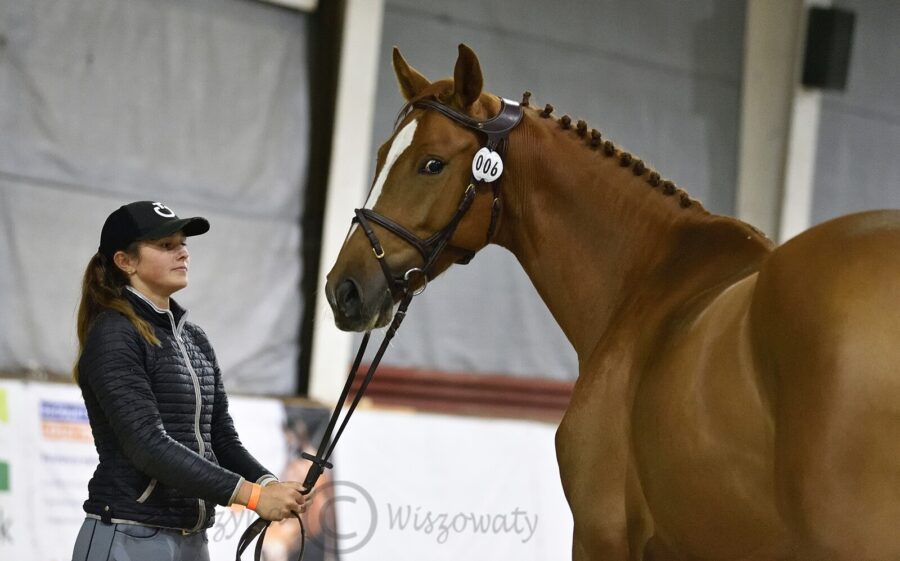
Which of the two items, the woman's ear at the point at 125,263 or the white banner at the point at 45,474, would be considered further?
the white banner at the point at 45,474

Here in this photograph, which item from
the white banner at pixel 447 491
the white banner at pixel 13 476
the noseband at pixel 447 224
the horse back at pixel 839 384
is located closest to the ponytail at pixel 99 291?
the noseband at pixel 447 224

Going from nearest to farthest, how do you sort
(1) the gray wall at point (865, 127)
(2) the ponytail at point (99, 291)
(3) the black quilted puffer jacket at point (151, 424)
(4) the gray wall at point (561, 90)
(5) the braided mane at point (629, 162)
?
(3) the black quilted puffer jacket at point (151, 424), (2) the ponytail at point (99, 291), (5) the braided mane at point (629, 162), (4) the gray wall at point (561, 90), (1) the gray wall at point (865, 127)

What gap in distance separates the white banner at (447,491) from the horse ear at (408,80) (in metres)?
2.53

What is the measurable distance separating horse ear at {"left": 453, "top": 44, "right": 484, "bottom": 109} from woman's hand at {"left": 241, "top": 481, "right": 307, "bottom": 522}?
3.58 feet

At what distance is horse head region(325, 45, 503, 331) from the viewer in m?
2.50

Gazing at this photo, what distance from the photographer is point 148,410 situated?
228 centimetres

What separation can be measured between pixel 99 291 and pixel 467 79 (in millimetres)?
1085

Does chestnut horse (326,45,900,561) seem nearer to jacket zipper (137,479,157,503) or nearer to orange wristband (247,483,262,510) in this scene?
orange wristband (247,483,262,510)

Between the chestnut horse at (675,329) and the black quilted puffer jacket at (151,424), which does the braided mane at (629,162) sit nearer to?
the chestnut horse at (675,329)

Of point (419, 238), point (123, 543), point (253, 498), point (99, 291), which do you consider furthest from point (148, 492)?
point (419, 238)

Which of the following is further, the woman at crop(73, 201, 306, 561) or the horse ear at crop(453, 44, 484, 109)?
the horse ear at crop(453, 44, 484, 109)

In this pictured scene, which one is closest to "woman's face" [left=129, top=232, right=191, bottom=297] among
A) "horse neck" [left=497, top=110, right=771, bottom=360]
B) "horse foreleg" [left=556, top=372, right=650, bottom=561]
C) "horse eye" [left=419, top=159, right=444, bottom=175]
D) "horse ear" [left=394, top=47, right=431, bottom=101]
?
"horse eye" [left=419, top=159, right=444, bottom=175]

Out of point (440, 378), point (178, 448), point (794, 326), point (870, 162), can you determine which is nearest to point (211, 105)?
point (440, 378)

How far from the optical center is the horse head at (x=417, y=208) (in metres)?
2.50
